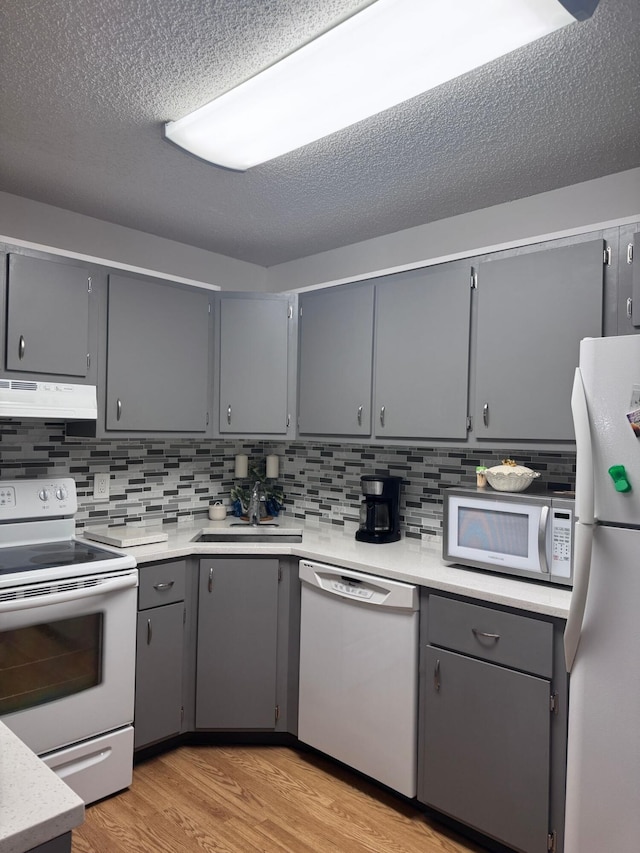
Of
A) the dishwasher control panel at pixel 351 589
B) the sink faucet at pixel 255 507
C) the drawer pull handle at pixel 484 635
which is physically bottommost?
the drawer pull handle at pixel 484 635

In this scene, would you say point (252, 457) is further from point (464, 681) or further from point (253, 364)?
point (464, 681)

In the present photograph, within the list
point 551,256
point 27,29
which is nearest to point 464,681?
point 551,256

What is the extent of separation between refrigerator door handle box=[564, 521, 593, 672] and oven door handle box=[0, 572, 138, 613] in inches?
63.0

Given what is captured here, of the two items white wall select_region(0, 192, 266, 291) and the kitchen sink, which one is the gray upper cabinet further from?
white wall select_region(0, 192, 266, 291)

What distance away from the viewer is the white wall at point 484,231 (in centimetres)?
239

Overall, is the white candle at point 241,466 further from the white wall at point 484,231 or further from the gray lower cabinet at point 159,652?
the white wall at point 484,231

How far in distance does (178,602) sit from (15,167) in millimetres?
1919

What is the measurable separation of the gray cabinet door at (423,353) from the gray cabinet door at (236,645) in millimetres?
896

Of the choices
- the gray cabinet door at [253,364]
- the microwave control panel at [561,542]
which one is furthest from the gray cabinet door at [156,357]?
the microwave control panel at [561,542]

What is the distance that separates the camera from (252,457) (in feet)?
12.2

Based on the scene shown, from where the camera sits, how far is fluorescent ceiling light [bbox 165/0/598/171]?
1.41 metres

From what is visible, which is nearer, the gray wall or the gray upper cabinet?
the gray upper cabinet

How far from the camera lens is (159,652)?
2590 mm

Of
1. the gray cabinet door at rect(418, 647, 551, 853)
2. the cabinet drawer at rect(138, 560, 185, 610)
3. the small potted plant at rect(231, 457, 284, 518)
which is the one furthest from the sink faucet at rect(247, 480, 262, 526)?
the gray cabinet door at rect(418, 647, 551, 853)
